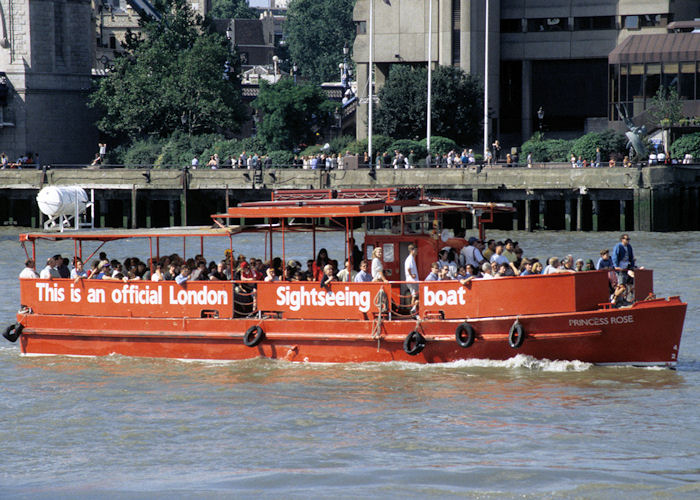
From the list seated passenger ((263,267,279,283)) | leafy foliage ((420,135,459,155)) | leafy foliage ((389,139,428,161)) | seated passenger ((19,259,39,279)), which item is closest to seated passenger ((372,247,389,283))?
seated passenger ((263,267,279,283))

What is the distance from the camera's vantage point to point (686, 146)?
6319 centimetres

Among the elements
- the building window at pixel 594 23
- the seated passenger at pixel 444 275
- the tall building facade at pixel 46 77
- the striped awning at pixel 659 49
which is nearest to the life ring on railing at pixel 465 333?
the seated passenger at pixel 444 275

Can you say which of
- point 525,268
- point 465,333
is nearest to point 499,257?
point 525,268

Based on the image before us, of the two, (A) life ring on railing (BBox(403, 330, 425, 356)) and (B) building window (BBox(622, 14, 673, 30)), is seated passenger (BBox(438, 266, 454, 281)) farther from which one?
(B) building window (BBox(622, 14, 673, 30))

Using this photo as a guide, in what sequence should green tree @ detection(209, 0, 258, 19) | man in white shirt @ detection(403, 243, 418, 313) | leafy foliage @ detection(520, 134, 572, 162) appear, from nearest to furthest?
man in white shirt @ detection(403, 243, 418, 313) → leafy foliage @ detection(520, 134, 572, 162) → green tree @ detection(209, 0, 258, 19)

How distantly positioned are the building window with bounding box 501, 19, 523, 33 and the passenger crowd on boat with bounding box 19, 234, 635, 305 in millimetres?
62233

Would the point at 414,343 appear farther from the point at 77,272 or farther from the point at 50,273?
the point at 50,273

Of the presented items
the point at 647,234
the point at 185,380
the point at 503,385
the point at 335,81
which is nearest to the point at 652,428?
the point at 503,385

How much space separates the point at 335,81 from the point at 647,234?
97.3m

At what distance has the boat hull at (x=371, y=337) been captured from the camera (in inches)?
878

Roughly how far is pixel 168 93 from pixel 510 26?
78.9ft

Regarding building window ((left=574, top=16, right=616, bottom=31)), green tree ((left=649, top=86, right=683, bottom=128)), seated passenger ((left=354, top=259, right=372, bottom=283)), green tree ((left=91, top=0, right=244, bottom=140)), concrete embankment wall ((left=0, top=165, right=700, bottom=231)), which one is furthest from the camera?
building window ((left=574, top=16, right=616, bottom=31))

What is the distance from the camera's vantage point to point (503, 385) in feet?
72.9

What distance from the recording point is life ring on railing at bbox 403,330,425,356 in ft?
75.3
